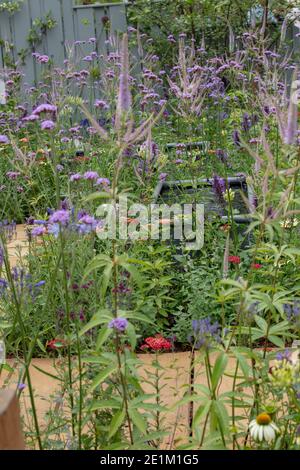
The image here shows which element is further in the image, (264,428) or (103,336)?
(103,336)

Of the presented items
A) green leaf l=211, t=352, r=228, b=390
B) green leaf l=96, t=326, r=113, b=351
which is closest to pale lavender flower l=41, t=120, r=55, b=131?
green leaf l=96, t=326, r=113, b=351

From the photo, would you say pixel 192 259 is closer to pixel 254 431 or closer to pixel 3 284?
pixel 3 284

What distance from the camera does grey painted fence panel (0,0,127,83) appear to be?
10086 mm

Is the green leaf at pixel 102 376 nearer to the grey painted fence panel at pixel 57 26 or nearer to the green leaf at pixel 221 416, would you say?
the green leaf at pixel 221 416

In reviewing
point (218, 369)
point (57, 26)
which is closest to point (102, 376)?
point (218, 369)

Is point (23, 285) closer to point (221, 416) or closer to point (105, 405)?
point (105, 405)

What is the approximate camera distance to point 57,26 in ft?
33.2

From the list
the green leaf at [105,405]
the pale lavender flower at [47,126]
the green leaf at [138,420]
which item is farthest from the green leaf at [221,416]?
the pale lavender flower at [47,126]

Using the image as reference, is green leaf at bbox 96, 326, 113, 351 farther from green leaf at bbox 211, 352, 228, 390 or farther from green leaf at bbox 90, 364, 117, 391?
green leaf at bbox 211, 352, 228, 390

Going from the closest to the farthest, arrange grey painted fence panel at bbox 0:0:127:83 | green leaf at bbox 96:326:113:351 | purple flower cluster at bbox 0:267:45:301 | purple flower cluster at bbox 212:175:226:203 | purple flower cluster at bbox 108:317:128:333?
purple flower cluster at bbox 108:317:128:333 → green leaf at bbox 96:326:113:351 → purple flower cluster at bbox 0:267:45:301 → purple flower cluster at bbox 212:175:226:203 → grey painted fence panel at bbox 0:0:127:83

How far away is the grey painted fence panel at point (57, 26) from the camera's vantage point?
1009 centimetres
